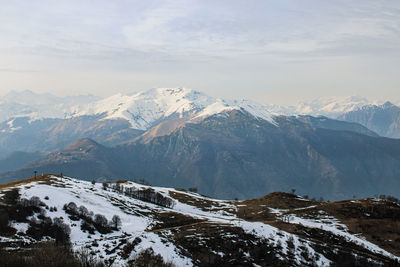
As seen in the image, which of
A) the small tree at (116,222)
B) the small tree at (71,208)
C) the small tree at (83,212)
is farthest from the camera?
the small tree at (71,208)

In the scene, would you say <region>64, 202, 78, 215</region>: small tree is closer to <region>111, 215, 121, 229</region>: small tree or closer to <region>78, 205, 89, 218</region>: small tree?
<region>78, 205, 89, 218</region>: small tree

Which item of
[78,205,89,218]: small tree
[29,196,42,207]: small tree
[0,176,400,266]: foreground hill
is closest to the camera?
[0,176,400,266]: foreground hill

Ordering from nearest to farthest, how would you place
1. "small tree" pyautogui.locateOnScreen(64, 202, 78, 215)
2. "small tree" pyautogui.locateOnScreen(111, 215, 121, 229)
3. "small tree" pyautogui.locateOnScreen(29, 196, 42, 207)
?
1. "small tree" pyautogui.locateOnScreen(111, 215, 121, 229)
2. "small tree" pyautogui.locateOnScreen(29, 196, 42, 207)
3. "small tree" pyautogui.locateOnScreen(64, 202, 78, 215)

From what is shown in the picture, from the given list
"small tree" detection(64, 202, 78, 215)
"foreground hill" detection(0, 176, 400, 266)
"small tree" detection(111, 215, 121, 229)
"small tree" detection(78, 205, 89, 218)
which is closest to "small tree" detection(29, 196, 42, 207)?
"foreground hill" detection(0, 176, 400, 266)

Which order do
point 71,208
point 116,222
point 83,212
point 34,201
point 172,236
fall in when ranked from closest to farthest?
point 172,236
point 116,222
point 34,201
point 83,212
point 71,208

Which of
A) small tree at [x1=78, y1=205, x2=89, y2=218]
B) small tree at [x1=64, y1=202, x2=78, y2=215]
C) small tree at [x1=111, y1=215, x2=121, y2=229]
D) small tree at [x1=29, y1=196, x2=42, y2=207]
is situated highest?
small tree at [x1=29, y1=196, x2=42, y2=207]

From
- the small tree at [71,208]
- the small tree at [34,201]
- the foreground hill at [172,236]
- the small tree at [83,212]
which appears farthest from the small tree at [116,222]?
the small tree at [34,201]

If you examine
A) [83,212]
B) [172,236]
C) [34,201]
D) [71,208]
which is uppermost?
[34,201]

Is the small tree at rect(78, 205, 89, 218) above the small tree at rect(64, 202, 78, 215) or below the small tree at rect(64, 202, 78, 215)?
below

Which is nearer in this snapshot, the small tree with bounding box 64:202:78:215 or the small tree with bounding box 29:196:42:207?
the small tree with bounding box 29:196:42:207

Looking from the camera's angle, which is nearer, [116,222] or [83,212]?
[116,222]

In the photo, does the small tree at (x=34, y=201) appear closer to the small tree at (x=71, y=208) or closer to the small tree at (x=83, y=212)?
the small tree at (x=71, y=208)

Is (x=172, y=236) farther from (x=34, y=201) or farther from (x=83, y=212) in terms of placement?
(x=34, y=201)

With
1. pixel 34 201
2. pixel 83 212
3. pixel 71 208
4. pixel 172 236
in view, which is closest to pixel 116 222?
pixel 83 212
